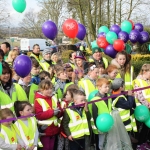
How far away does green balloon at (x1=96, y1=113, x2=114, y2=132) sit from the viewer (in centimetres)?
392

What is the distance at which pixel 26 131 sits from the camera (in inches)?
142

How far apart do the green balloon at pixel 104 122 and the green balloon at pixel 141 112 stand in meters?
0.76

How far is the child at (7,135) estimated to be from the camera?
332 cm

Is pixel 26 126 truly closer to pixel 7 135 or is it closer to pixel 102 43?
pixel 7 135

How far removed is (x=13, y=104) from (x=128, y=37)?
445 centimetres

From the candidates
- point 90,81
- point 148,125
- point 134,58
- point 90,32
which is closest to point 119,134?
point 148,125

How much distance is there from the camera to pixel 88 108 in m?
4.25

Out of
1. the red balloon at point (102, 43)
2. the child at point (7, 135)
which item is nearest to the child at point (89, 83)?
the child at point (7, 135)

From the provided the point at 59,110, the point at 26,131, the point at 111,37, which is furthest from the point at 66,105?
the point at 111,37

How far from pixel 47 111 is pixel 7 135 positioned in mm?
744

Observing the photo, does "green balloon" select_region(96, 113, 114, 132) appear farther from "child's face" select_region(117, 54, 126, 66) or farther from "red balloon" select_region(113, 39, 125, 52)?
"red balloon" select_region(113, 39, 125, 52)

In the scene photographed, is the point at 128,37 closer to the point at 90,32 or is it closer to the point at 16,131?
the point at 16,131

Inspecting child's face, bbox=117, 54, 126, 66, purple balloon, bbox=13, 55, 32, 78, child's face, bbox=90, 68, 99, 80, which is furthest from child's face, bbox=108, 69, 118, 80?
purple balloon, bbox=13, 55, 32, 78

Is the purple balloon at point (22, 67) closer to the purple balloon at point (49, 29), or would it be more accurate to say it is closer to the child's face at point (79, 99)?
the child's face at point (79, 99)
